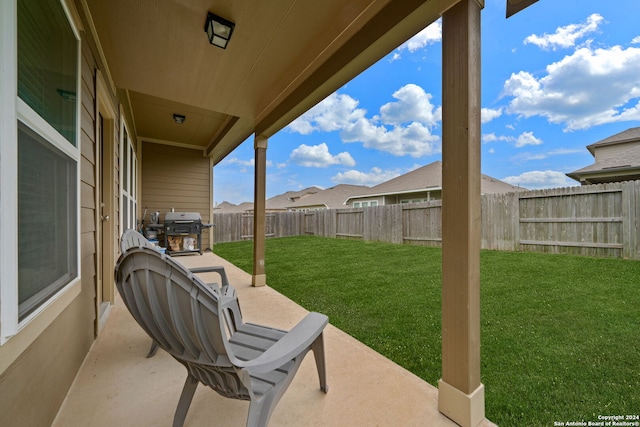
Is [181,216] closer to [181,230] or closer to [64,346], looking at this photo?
[181,230]

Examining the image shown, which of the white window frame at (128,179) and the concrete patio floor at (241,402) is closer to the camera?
the concrete patio floor at (241,402)

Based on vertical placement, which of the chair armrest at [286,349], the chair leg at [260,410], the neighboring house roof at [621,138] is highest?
the neighboring house roof at [621,138]

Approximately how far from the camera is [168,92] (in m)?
3.34

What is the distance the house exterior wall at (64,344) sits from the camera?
1.00 m

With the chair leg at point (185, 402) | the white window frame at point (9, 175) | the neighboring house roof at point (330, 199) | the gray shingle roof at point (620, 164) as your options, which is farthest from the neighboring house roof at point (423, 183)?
the white window frame at point (9, 175)

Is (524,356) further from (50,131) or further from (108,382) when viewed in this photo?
(50,131)

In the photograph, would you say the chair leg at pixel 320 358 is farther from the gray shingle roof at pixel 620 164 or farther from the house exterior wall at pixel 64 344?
the gray shingle roof at pixel 620 164

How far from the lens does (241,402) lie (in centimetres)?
158

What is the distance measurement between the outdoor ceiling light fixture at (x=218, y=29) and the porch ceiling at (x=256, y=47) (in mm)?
44

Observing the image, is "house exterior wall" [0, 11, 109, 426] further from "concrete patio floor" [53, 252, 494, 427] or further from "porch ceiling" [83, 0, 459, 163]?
"porch ceiling" [83, 0, 459, 163]

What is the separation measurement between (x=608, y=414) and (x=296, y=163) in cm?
3643

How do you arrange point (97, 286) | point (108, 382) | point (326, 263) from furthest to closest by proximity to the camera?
point (326, 263) → point (97, 286) → point (108, 382)

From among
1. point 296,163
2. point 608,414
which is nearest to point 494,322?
point 608,414

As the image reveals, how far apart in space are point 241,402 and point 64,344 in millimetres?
1055
